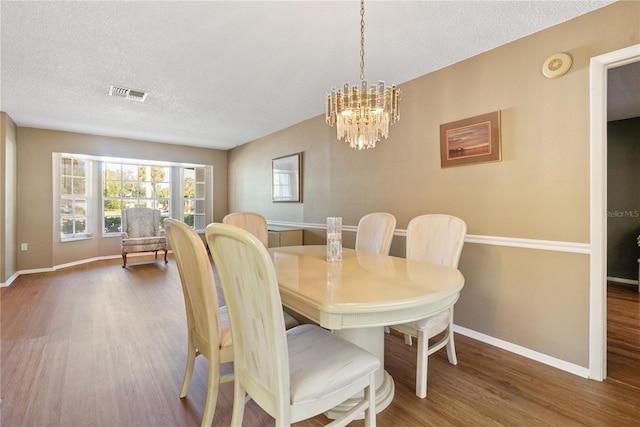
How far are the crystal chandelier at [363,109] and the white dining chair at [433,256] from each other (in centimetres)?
77

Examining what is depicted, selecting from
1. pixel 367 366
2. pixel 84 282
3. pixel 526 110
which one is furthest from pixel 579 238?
pixel 84 282

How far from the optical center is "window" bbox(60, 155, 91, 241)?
5.45 m

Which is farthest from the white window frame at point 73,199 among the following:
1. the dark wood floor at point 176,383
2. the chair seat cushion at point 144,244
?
the dark wood floor at point 176,383

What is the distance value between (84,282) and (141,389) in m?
3.37

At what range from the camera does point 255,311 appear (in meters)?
1.04

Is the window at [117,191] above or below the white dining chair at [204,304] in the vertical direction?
above

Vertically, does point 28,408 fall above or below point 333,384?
below

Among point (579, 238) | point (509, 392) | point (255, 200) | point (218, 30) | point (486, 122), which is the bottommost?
point (509, 392)

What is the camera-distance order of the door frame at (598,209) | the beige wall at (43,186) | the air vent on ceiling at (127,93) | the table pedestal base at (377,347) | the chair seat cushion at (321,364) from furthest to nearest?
1. the beige wall at (43,186)
2. the air vent on ceiling at (127,93)
3. the door frame at (598,209)
4. the table pedestal base at (377,347)
5. the chair seat cushion at (321,364)

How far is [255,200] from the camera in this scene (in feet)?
19.5

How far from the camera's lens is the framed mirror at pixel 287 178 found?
470 cm

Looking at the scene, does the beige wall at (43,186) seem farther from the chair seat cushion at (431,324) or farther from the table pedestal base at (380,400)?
the chair seat cushion at (431,324)

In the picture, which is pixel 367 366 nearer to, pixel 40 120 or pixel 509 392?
pixel 509 392

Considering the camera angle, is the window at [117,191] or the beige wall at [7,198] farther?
the window at [117,191]
